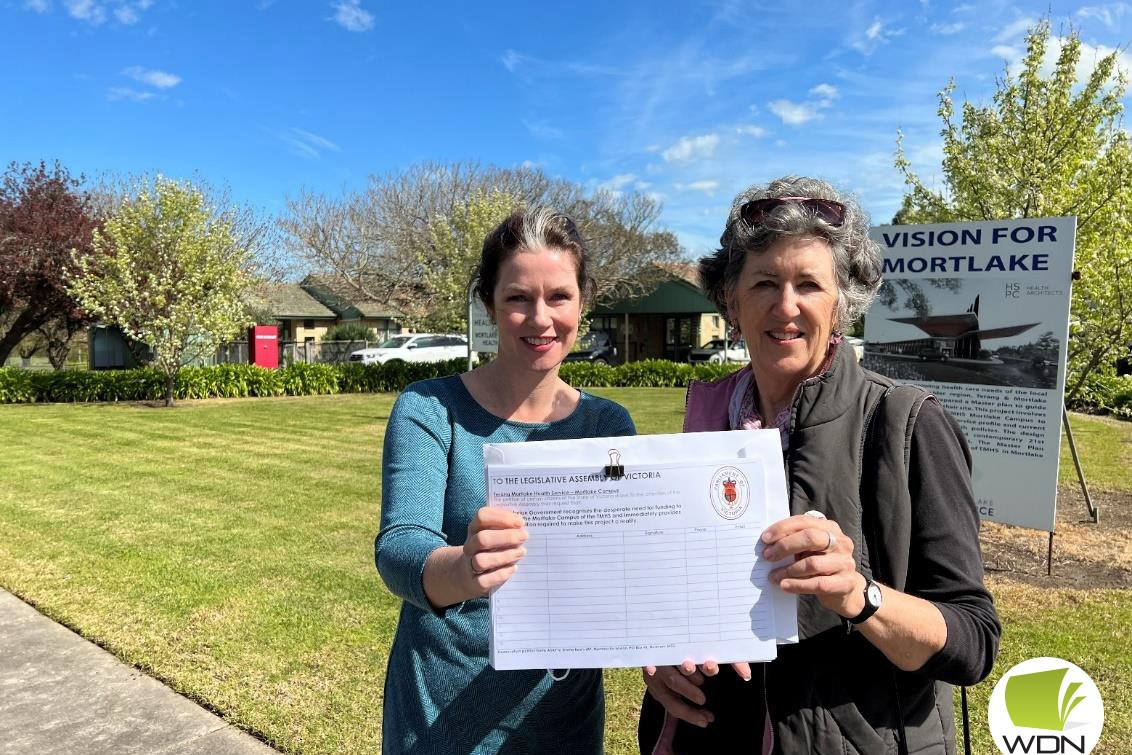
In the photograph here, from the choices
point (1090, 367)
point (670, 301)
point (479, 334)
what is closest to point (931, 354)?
point (1090, 367)

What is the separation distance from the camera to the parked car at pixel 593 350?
109 ft

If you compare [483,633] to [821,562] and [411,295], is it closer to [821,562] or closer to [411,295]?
[821,562]

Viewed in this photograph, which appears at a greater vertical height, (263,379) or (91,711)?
(263,379)

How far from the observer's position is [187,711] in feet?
12.9

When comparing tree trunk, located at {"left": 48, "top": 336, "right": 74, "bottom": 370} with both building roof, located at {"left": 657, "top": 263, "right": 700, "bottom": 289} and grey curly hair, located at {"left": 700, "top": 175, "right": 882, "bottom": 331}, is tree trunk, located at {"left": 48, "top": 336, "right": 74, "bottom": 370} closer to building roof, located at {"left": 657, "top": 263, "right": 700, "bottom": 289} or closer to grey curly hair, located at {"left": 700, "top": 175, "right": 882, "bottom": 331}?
building roof, located at {"left": 657, "top": 263, "right": 700, "bottom": 289}

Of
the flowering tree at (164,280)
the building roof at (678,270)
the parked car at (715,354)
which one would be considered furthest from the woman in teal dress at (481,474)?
the building roof at (678,270)

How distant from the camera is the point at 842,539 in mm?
1326

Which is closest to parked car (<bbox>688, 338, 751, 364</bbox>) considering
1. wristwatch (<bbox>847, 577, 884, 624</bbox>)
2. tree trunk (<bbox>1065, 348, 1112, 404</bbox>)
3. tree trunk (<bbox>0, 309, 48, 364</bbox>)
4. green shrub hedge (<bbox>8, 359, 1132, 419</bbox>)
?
green shrub hedge (<bbox>8, 359, 1132, 419</bbox>)

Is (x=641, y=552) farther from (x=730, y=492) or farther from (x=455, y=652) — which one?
(x=455, y=652)

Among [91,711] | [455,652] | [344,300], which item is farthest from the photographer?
[344,300]

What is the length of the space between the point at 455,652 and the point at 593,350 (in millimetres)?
35824

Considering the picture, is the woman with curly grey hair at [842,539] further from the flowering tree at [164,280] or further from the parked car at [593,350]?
the parked car at [593,350]

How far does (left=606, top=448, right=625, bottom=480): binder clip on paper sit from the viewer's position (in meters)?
1.38

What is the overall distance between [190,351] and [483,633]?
2310 centimetres
